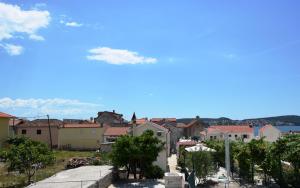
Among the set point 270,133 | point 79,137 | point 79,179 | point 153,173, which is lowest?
point 153,173

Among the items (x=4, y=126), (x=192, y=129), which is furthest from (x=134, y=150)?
(x=192, y=129)

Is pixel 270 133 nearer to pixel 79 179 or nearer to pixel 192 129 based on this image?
pixel 192 129

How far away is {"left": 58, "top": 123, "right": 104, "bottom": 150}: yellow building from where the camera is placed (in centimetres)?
7362

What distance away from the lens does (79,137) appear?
7394 cm

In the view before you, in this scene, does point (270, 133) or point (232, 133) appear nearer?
point (270, 133)

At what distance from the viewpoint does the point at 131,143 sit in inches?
1409

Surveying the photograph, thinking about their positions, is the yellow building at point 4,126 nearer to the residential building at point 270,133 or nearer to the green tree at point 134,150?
the green tree at point 134,150

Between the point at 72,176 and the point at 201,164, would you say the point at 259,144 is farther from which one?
the point at 72,176

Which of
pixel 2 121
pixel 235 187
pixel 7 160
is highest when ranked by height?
pixel 2 121

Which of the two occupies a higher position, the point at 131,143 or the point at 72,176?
the point at 131,143

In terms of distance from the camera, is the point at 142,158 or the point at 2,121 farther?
the point at 2,121

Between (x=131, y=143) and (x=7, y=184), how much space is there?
33.8 feet

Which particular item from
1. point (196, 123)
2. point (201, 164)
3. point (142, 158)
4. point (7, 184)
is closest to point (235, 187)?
point (201, 164)

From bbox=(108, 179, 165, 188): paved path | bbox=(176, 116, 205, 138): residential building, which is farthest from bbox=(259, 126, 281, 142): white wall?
bbox=(108, 179, 165, 188): paved path
